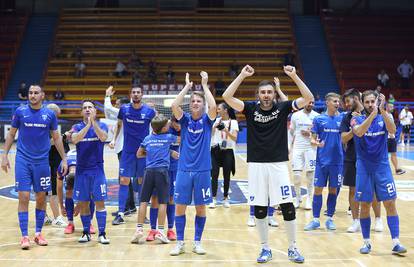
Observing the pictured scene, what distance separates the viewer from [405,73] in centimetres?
3088

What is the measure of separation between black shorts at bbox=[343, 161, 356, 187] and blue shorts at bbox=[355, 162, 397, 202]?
182 centimetres

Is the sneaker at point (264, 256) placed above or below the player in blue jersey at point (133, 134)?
below

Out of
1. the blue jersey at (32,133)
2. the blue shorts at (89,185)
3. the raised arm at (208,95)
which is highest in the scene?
the raised arm at (208,95)

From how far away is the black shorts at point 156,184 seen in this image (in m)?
7.99

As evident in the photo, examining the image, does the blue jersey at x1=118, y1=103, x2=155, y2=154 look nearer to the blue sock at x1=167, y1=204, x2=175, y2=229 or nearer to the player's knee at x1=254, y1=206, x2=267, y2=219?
the blue sock at x1=167, y1=204, x2=175, y2=229

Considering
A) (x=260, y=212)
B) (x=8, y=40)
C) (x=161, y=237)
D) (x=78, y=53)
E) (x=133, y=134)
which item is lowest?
(x=161, y=237)

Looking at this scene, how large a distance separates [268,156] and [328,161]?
8.16 ft

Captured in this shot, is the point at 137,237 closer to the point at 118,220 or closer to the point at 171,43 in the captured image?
the point at 118,220

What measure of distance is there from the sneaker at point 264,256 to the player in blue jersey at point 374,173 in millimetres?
1248

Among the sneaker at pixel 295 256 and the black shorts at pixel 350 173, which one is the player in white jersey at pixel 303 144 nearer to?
the black shorts at pixel 350 173

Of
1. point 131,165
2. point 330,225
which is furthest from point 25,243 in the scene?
point 330,225

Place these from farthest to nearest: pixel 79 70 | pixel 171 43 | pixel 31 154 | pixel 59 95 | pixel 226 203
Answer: pixel 171 43 < pixel 79 70 < pixel 59 95 < pixel 226 203 < pixel 31 154

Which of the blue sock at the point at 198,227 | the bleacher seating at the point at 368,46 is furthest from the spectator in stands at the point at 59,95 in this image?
the blue sock at the point at 198,227

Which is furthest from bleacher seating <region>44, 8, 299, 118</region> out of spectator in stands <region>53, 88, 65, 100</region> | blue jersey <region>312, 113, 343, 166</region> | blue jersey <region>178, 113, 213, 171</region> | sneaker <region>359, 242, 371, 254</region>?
sneaker <region>359, 242, 371, 254</region>
